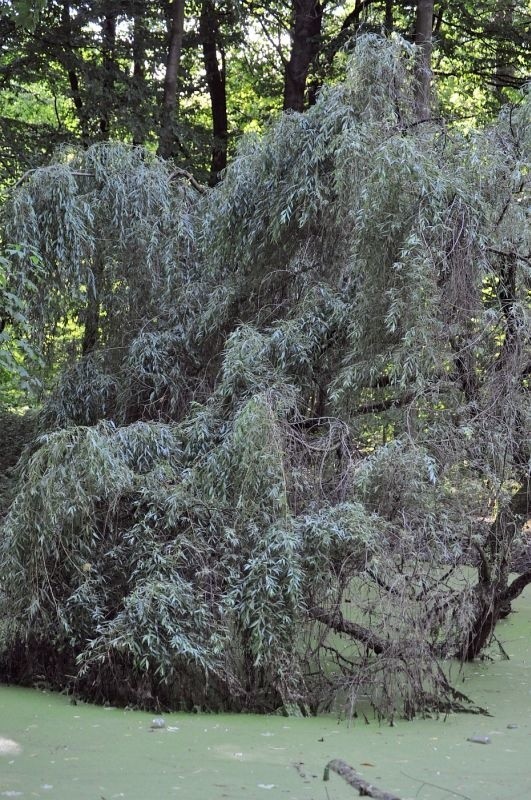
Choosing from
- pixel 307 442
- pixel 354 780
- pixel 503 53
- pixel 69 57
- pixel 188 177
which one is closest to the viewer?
pixel 354 780

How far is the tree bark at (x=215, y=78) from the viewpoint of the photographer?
539 inches

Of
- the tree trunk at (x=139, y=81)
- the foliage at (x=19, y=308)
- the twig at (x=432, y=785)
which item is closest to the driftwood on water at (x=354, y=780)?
the twig at (x=432, y=785)

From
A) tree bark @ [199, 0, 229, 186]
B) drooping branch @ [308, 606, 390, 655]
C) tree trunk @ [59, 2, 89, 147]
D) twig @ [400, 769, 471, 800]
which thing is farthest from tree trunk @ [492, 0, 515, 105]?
twig @ [400, 769, 471, 800]

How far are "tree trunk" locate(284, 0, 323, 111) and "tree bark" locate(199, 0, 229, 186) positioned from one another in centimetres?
127

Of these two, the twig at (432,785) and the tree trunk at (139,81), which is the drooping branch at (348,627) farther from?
the tree trunk at (139,81)

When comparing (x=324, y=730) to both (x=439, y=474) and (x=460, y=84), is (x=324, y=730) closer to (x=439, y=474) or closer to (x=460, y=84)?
(x=439, y=474)

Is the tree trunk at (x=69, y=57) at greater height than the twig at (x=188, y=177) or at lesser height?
greater

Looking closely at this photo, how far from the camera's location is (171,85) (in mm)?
11930

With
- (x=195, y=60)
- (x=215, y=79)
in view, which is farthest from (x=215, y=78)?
(x=195, y=60)

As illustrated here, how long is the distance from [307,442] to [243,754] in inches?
87.4

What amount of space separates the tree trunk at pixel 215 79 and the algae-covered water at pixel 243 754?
9371 mm

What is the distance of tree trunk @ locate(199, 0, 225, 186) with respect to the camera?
45.0 ft

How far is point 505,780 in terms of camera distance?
4.00m

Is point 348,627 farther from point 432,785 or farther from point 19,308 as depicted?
point 19,308
